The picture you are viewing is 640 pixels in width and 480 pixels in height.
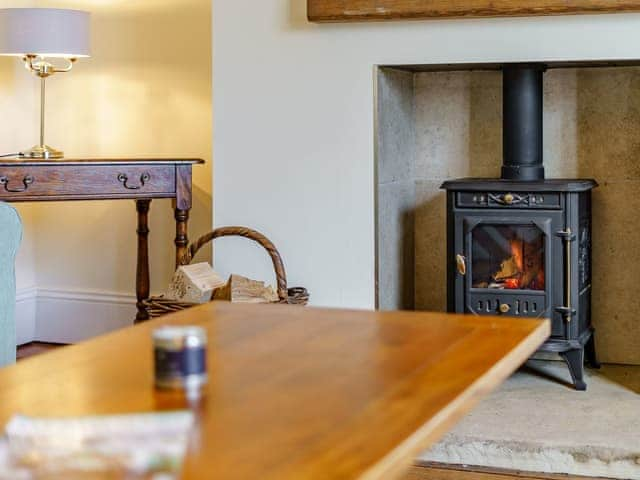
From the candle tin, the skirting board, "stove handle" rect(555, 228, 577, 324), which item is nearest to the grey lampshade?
the skirting board

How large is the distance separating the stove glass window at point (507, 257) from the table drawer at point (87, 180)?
3.93 ft

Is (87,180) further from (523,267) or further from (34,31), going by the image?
(523,267)

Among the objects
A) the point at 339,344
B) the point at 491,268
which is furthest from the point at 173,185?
the point at 339,344

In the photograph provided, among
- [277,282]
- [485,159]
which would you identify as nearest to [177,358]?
[277,282]

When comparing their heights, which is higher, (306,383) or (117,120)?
(117,120)

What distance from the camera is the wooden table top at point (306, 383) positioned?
117 cm

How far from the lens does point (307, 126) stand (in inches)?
148

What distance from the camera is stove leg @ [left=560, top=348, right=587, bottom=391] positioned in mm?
3551

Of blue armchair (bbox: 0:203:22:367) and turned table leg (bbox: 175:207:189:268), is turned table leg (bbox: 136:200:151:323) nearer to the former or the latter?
turned table leg (bbox: 175:207:189:268)

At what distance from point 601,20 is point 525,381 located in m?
1.24

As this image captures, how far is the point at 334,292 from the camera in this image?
377 cm

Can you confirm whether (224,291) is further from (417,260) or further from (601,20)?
(601,20)

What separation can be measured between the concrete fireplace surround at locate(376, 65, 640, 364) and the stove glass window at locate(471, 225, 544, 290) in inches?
13.8

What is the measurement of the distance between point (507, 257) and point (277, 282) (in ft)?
2.56
